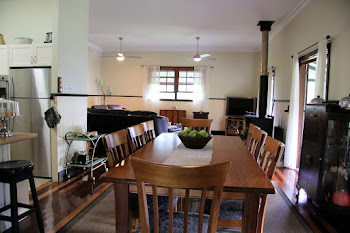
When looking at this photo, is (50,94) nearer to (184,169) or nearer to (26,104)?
(26,104)

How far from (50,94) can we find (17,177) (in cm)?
174

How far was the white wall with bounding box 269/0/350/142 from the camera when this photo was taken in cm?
283

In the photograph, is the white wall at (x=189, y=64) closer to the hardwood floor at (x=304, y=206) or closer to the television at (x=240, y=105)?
the television at (x=240, y=105)

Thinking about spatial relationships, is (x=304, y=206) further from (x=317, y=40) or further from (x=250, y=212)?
(x=317, y=40)

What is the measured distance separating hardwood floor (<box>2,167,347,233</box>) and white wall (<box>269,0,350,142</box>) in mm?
1411

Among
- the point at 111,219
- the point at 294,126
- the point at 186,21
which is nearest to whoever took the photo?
the point at 111,219

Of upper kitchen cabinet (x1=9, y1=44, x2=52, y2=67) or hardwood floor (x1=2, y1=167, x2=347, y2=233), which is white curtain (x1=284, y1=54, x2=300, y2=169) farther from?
upper kitchen cabinet (x1=9, y1=44, x2=52, y2=67)

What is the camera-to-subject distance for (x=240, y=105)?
A: 7.90 m

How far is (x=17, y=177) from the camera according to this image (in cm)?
182

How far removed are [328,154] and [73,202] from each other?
286 cm

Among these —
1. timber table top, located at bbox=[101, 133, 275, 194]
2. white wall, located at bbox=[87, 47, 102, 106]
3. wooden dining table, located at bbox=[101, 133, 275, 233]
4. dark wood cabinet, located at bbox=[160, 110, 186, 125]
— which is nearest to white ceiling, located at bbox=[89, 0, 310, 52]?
white wall, located at bbox=[87, 47, 102, 106]

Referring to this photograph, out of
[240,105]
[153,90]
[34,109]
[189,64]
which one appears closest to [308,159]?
[34,109]

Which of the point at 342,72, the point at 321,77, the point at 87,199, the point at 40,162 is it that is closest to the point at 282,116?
the point at 321,77

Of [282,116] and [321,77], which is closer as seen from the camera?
[321,77]
